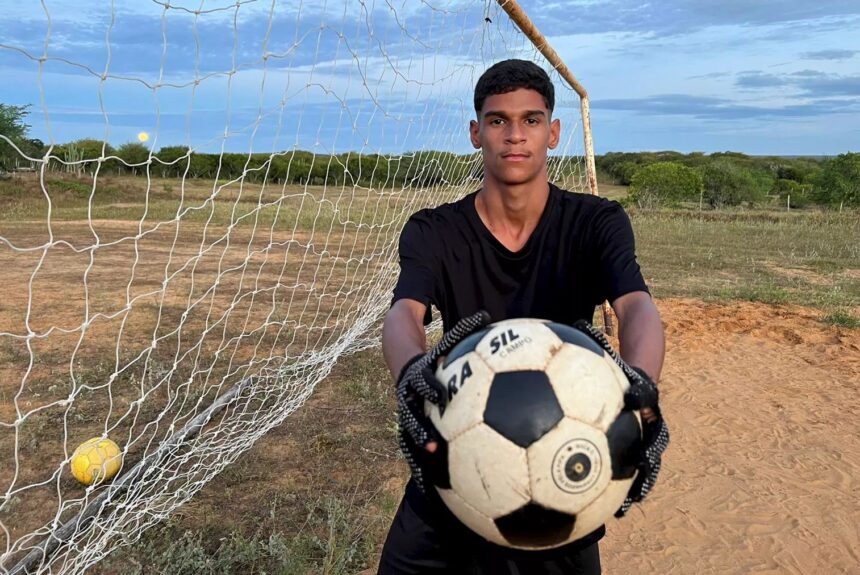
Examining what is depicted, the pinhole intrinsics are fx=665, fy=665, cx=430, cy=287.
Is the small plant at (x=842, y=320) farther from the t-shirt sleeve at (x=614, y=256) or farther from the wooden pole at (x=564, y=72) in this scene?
the t-shirt sleeve at (x=614, y=256)

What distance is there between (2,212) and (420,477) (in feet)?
68.1

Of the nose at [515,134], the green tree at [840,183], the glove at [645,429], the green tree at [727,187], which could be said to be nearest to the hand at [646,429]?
the glove at [645,429]

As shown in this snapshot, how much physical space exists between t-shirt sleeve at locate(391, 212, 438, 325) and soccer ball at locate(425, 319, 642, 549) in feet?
1.86

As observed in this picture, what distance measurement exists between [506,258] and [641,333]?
472mm

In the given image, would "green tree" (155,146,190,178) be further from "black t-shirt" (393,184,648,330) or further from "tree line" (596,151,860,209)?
"tree line" (596,151,860,209)

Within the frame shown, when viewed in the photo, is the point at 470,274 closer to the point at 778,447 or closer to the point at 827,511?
the point at 827,511

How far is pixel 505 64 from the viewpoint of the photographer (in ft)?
6.85

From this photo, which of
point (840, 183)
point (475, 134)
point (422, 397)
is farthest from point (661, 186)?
point (422, 397)

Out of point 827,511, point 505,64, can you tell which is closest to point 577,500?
point 505,64

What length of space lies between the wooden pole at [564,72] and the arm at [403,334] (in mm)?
3577

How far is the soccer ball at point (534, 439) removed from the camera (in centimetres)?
136

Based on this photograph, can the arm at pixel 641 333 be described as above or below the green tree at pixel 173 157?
above

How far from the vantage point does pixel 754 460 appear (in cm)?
411

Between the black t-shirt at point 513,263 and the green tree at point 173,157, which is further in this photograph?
the green tree at point 173,157
